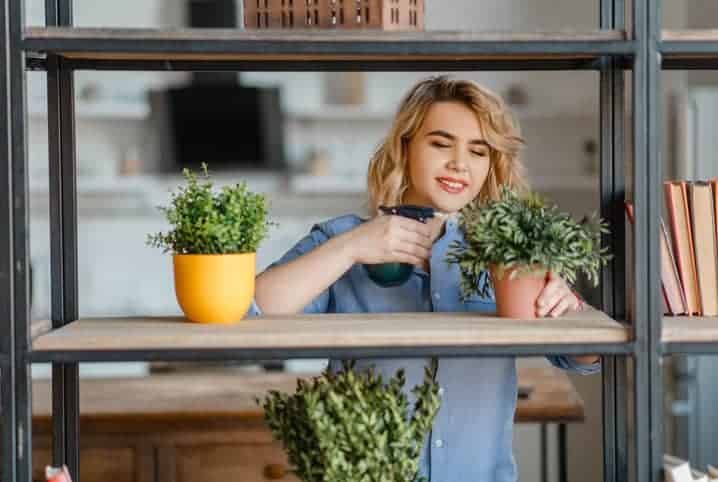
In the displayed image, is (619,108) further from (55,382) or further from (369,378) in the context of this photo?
(55,382)

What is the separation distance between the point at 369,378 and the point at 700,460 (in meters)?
3.36

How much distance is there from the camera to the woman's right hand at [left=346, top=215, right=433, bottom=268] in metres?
1.79

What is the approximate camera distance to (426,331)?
5.25 ft

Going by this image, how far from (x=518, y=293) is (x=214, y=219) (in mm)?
466

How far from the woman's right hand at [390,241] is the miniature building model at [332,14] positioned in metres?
0.32

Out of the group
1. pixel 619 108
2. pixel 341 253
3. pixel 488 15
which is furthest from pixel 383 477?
pixel 488 15

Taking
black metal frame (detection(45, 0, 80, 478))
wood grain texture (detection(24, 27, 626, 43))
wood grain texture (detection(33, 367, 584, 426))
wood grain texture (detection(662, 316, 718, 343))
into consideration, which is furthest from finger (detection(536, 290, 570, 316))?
wood grain texture (detection(33, 367, 584, 426))

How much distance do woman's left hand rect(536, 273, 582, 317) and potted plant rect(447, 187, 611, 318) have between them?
0.03 feet

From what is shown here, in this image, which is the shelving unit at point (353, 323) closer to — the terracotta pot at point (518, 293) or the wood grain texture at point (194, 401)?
the terracotta pot at point (518, 293)

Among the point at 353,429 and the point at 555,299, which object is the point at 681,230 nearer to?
the point at 555,299

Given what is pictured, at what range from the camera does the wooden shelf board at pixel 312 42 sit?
5.14ft

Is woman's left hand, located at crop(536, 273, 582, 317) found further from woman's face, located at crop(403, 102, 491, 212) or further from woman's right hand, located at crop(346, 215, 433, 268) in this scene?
woman's face, located at crop(403, 102, 491, 212)

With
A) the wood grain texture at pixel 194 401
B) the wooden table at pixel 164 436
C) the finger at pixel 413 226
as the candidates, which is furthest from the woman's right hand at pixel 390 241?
the wooden table at pixel 164 436

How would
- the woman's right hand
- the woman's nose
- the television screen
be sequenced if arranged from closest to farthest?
the woman's right hand < the woman's nose < the television screen
